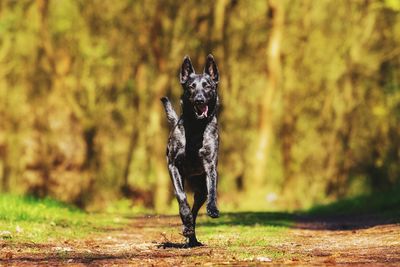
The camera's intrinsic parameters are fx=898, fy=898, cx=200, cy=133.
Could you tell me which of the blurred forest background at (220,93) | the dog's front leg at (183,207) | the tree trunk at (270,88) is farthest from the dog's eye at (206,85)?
the tree trunk at (270,88)

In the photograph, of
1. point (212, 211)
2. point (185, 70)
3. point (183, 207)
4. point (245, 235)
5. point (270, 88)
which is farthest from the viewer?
point (270, 88)

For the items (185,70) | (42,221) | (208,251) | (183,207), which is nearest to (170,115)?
(185,70)

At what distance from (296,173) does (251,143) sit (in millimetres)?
3740

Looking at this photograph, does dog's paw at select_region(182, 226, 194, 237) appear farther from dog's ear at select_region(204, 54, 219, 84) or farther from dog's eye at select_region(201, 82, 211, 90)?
dog's ear at select_region(204, 54, 219, 84)

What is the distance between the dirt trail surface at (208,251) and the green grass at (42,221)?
43 centimetres

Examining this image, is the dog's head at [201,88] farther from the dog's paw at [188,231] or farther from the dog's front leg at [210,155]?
the dog's paw at [188,231]

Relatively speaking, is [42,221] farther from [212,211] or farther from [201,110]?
[212,211]

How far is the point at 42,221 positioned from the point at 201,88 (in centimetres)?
504

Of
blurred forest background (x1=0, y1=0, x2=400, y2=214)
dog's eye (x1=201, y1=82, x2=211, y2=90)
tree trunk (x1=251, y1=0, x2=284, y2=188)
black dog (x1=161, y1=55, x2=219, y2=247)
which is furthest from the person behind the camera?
tree trunk (x1=251, y1=0, x2=284, y2=188)

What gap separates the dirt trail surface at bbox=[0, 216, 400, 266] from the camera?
30.5 ft

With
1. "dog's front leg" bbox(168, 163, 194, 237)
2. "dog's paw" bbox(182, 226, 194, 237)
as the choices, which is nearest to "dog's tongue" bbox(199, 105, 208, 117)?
"dog's front leg" bbox(168, 163, 194, 237)

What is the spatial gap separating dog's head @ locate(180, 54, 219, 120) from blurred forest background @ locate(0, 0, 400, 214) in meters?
17.8

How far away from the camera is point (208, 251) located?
34.6 feet

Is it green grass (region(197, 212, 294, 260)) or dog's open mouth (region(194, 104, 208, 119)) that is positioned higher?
dog's open mouth (region(194, 104, 208, 119))
